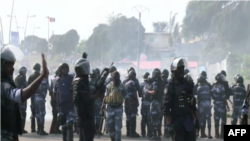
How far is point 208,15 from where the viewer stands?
72.8 metres

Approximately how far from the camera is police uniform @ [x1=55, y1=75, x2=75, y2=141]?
1084 centimetres

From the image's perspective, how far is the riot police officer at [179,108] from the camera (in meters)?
8.18

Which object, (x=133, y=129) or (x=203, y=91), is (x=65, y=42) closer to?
(x=133, y=129)

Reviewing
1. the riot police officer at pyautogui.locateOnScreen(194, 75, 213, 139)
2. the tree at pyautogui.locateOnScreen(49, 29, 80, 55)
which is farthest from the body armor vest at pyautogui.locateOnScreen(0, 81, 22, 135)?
the tree at pyautogui.locateOnScreen(49, 29, 80, 55)

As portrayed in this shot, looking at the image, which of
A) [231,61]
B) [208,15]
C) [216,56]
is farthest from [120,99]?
[208,15]

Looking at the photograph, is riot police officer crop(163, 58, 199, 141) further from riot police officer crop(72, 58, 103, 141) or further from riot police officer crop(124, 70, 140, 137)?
riot police officer crop(124, 70, 140, 137)

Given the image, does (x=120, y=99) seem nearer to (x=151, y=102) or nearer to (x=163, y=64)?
(x=151, y=102)

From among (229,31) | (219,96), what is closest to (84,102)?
(219,96)

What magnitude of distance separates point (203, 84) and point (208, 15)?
59.8 metres

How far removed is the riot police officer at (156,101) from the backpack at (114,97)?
2213 millimetres

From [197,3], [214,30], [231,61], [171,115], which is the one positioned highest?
[197,3]

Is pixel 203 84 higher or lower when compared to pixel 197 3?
lower

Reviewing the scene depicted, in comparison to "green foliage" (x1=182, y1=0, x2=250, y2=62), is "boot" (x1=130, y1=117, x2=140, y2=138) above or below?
below

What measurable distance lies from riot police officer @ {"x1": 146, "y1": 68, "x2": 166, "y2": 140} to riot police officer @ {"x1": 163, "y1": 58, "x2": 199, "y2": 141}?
5.03 meters
